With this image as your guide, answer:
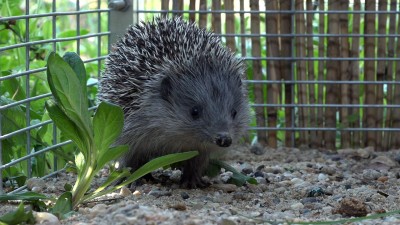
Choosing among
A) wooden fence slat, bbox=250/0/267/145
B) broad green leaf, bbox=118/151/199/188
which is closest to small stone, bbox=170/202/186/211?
broad green leaf, bbox=118/151/199/188

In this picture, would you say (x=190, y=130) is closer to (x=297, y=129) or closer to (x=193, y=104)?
(x=193, y=104)

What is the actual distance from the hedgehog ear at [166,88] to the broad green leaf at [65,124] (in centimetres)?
101

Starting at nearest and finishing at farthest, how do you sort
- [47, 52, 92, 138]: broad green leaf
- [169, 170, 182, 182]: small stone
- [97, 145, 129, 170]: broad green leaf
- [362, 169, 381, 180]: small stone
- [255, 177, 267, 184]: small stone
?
1. [47, 52, 92, 138]: broad green leaf
2. [97, 145, 129, 170]: broad green leaf
3. [255, 177, 267, 184]: small stone
4. [169, 170, 182, 182]: small stone
5. [362, 169, 381, 180]: small stone

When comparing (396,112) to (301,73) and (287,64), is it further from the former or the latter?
(287,64)

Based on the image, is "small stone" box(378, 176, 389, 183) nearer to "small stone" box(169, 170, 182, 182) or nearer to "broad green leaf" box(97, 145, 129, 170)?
"small stone" box(169, 170, 182, 182)

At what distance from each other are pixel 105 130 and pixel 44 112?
5.66ft

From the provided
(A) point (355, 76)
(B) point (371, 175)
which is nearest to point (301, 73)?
(A) point (355, 76)

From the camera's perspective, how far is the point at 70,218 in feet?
15.7

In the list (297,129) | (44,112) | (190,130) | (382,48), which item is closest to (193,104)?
(190,130)

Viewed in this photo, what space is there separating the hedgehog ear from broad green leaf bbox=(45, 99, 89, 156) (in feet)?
3.32

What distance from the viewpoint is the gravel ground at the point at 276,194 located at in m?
4.68

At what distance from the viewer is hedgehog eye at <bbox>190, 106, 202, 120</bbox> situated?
5.96m

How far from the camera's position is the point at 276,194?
6012mm

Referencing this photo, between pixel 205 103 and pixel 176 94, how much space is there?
293mm
